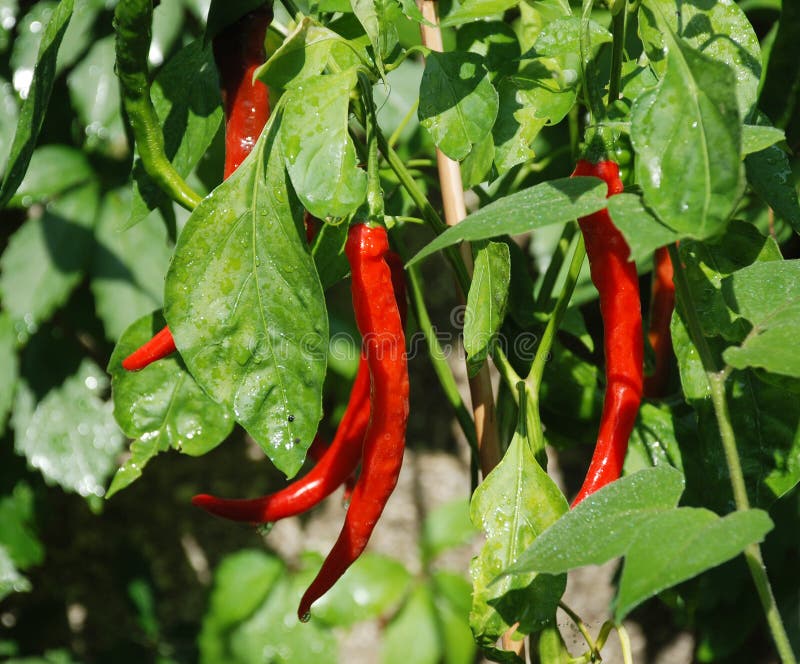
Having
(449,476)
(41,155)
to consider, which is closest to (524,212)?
(41,155)

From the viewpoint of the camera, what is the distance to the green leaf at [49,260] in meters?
1.00

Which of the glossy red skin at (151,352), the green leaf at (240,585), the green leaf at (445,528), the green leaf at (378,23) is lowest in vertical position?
the green leaf at (445,528)

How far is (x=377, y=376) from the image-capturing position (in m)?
0.59

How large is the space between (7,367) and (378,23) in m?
0.73

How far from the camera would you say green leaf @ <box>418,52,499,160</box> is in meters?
0.53

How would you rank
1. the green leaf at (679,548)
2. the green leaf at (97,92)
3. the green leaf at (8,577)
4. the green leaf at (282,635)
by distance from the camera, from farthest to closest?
the green leaf at (282,635) → the green leaf at (8,577) → the green leaf at (97,92) → the green leaf at (679,548)

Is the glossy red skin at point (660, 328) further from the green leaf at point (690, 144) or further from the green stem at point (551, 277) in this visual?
the green leaf at point (690, 144)

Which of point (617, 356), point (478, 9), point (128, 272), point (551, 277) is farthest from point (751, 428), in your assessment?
point (128, 272)

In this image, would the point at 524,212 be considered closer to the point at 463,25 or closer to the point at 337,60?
the point at 337,60

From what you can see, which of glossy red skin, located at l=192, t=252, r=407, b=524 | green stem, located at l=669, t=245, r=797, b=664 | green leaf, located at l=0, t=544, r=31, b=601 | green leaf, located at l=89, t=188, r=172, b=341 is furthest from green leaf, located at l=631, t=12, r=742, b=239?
green leaf, located at l=0, t=544, r=31, b=601

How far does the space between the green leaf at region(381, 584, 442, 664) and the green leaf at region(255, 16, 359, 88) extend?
2.95 ft

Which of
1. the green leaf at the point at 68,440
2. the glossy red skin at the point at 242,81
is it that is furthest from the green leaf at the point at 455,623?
the glossy red skin at the point at 242,81

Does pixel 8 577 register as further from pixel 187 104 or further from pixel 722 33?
pixel 722 33

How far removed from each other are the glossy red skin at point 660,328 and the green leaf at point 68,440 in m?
0.61
